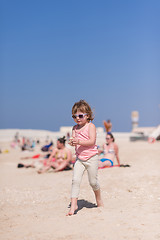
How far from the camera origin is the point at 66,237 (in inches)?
132

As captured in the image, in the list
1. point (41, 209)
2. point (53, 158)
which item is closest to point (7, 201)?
point (41, 209)

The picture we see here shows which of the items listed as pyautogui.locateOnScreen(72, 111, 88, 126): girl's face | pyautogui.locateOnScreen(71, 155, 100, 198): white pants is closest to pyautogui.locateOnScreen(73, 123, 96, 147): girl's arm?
pyautogui.locateOnScreen(72, 111, 88, 126): girl's face

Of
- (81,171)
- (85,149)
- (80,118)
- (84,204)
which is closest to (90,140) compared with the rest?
(85,149)

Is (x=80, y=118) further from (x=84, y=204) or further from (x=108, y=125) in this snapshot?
(x=108, y=125)

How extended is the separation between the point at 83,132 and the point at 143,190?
1962 mm

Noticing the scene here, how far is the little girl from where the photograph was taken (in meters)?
4.45

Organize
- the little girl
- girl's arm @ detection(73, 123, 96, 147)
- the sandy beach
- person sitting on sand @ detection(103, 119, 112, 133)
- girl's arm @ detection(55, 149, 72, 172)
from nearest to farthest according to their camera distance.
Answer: the sandy beach → girl's arm @ detection(73, 123, 96, 147) → the little girl → girl's arm @ detection(55, 149, 72, 172) → person sitting on sand @ detection(103, 119, 112, 133)

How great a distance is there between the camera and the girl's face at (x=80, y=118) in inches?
177

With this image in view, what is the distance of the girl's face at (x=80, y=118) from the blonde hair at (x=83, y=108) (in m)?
0.05

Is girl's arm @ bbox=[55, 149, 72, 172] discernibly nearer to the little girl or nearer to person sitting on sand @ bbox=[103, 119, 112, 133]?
the little girl

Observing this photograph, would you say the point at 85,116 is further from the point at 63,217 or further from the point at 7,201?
the point at 7,201

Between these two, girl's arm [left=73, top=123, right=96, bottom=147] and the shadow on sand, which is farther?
the shadow on sand

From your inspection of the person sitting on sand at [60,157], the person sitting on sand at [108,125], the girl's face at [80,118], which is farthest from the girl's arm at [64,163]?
the person sitting on sand at [108,125]

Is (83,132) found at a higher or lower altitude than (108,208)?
higher
